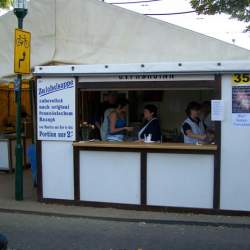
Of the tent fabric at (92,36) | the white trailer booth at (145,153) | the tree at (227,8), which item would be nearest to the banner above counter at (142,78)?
the white trailer booth at (145,153)

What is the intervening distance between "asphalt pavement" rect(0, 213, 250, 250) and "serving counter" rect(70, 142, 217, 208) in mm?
637

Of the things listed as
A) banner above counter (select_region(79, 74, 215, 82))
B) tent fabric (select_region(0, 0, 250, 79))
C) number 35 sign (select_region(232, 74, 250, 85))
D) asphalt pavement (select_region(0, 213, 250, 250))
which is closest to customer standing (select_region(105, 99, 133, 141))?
banner above counter (select_region(79, 74, 215, 82))

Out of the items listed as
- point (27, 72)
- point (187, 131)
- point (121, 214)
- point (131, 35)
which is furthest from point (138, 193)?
point (131, 35)

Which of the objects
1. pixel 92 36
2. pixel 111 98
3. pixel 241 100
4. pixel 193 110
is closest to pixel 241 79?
pixel 241 100

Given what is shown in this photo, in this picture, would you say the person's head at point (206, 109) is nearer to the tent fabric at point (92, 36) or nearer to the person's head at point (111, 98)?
the tent fabric at point (92, 36)

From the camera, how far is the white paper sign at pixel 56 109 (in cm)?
820

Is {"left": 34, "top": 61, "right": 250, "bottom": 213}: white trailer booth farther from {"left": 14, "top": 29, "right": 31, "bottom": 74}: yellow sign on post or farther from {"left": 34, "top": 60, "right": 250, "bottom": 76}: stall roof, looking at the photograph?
{"left": 14, "top": 29, "right": 31, "bottom": 74}: yellow sign on post

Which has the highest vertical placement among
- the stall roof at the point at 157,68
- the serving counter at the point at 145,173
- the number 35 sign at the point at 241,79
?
the stall roof at the point at 157,68

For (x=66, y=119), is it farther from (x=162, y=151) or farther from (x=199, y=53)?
(x=199, y=53)

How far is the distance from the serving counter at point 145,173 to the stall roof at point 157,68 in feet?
3.78

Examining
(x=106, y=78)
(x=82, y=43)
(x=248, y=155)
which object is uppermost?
(x=82, y=43)

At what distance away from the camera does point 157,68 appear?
25.0 feet

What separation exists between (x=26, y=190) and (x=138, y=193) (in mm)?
2867

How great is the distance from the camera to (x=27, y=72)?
861cm
